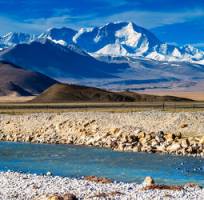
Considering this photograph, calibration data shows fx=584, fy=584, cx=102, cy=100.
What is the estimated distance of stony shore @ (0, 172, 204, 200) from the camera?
73.3 ft

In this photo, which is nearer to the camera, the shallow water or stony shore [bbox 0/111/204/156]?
the shallow water

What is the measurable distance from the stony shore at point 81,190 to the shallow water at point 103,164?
13.6 feet

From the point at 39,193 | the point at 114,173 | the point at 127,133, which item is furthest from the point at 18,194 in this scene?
the point at 127,133

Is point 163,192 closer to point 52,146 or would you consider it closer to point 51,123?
point 52,146

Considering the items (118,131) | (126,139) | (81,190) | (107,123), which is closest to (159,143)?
(126,139)

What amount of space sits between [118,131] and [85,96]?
387 feet

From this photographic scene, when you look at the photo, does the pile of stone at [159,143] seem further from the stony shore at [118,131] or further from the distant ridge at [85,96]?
the distant ridge at [85,96]

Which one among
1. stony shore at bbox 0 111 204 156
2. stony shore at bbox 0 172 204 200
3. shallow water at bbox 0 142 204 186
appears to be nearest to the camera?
stony shore at bbox 0 172 204 200

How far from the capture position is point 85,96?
170 metres

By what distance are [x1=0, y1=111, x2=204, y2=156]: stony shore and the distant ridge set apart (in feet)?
302

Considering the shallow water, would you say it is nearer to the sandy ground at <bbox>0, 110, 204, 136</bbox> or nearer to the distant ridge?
the sandy ground at <bbox>0, 110, 204, 136</bbox>

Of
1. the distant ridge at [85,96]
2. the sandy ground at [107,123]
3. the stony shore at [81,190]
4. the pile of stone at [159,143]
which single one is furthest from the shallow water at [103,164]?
the distant ridge at [85,96]

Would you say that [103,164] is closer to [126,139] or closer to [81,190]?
[126,139]

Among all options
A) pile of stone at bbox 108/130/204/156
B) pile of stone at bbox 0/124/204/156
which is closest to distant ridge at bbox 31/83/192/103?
pile of stone at bbox 0/124/204/156
